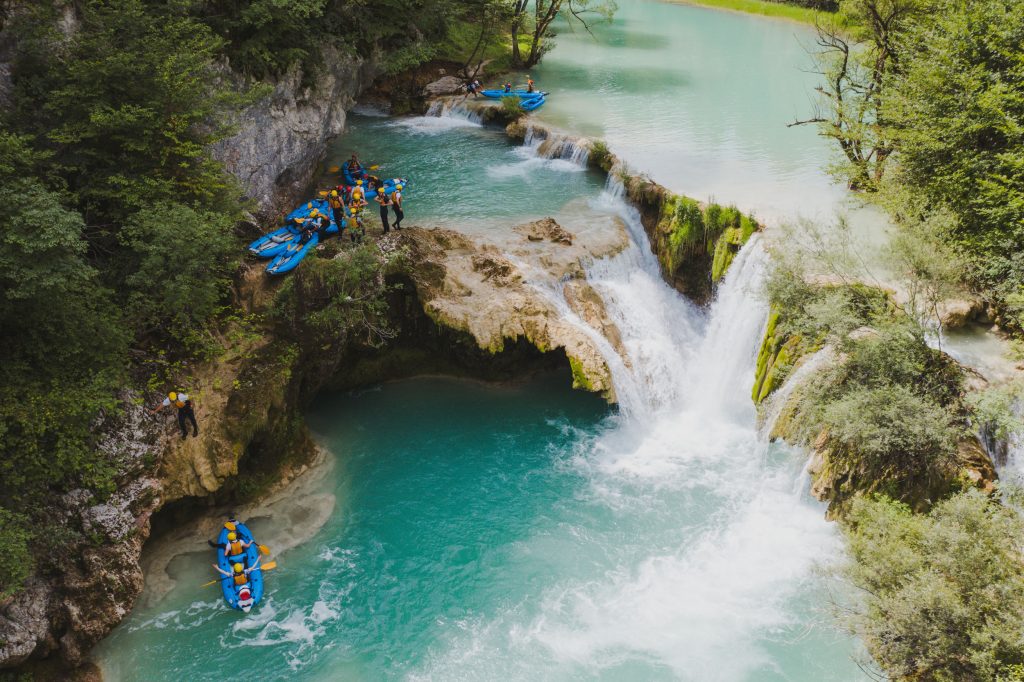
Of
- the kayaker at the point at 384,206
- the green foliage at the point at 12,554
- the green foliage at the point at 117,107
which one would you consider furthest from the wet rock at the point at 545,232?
the green foliage at the point at 12,554

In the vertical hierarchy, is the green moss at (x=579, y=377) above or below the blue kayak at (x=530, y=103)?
below

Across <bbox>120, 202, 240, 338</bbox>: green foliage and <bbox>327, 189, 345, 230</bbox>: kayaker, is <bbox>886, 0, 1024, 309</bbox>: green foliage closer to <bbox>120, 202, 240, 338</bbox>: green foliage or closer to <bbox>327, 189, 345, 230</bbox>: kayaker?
<bbox>327, 189, 345, 230</bbox>: kayaker

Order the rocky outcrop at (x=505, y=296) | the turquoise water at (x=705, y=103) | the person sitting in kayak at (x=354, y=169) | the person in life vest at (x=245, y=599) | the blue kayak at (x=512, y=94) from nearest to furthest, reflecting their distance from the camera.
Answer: the person in life vest at (x=245, y=599) → the rocky outcrop at (x=505, y=296) → the turquoise water at (x=705, y=103) → the person sitting in kayak at (x=354, y=169) → the blue kayak at (x=512, y=94)

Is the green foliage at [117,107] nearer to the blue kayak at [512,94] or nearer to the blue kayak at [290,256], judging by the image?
the blue kayak at [290,256]

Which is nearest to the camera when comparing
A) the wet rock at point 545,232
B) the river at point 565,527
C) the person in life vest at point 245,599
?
the river at point 565,527

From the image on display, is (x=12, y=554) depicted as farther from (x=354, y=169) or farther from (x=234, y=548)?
(x=354, y=169)

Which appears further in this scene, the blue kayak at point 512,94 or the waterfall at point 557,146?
the blue kayak at point 512,94

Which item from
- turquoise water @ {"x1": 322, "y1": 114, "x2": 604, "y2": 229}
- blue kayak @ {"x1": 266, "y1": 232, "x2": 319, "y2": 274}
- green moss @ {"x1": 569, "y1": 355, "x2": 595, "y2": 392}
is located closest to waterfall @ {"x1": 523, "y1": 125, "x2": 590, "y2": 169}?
turquoise water @ {"x1": 322, "y1": 114, "x2": 604, "y2": 229}
